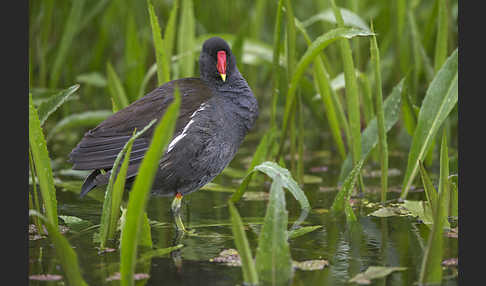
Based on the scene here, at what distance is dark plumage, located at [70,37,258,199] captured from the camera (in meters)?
3.31

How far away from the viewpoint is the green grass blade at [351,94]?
3756mm

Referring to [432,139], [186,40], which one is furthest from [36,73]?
[432,139]

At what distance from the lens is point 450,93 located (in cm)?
390

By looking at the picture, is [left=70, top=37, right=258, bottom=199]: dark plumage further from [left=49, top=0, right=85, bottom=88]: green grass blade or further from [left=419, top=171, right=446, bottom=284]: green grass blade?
[left=49, top=0, right=85, bottom=88]: green grass blade

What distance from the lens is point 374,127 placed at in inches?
162

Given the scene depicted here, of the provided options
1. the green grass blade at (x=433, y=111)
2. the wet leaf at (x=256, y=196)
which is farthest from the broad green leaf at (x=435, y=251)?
the wet leaf at (x=256, y=196)

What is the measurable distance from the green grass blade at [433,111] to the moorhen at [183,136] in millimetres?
940

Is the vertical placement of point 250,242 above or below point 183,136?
below

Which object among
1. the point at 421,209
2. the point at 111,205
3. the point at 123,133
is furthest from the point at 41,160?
the point at 421,209

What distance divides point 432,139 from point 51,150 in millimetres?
2785

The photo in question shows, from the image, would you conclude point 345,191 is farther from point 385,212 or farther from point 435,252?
point 435,252

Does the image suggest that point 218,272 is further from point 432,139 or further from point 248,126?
point 432,139

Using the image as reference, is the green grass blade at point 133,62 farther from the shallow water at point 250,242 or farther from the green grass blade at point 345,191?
the green grass blade at point 345,191

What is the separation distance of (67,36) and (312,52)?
265 centimetres
